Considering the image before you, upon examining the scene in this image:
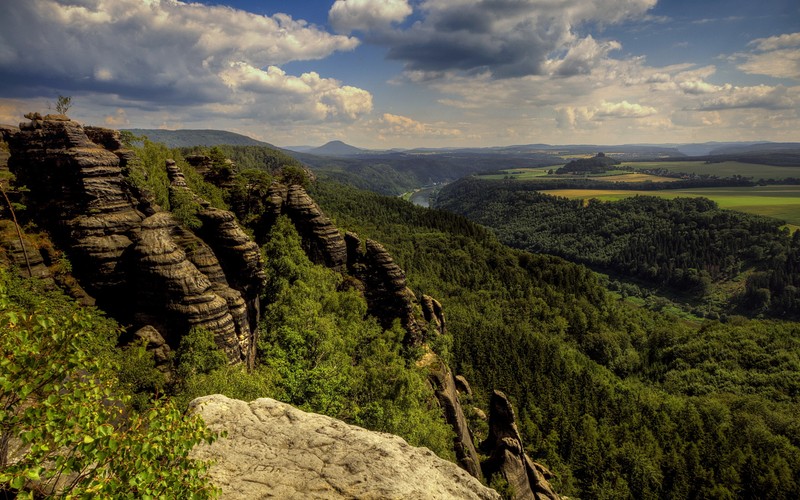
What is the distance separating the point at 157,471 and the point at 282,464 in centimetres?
622

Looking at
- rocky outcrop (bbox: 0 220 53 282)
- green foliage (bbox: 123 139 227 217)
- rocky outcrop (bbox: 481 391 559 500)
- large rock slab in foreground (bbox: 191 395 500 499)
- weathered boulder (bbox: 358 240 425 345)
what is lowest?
rocky outcrop (bbox: 481 391 559 500)

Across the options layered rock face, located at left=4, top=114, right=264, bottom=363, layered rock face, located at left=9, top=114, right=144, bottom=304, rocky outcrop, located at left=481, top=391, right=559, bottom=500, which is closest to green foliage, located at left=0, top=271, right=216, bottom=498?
layered rock face, located at left=4, top=114, right=264, bottom=363

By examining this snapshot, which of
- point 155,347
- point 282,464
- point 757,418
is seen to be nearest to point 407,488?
point 282,464

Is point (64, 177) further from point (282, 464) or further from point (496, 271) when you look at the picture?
point (496, 271)

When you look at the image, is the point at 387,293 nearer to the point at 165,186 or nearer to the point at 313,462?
the point at 165,186

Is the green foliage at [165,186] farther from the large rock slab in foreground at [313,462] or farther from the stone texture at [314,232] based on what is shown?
A: the large rock slab in foreground at [313,462]

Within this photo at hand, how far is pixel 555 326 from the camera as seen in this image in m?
141

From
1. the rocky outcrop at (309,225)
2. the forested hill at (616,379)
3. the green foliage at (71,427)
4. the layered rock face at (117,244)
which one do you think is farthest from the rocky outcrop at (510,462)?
the green foliage at (71,427)

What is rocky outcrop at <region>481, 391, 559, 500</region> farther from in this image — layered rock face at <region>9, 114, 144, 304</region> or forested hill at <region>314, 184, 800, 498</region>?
layered rock face at <region>9, 114, 144, 304</region>

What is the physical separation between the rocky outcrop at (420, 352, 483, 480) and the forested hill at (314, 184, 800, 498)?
23.7m

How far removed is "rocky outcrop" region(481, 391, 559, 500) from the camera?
47.6 m

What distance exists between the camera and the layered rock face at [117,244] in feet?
104

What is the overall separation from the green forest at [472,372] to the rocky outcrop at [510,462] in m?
8.36

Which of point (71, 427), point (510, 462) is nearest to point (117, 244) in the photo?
point (71, 427)
